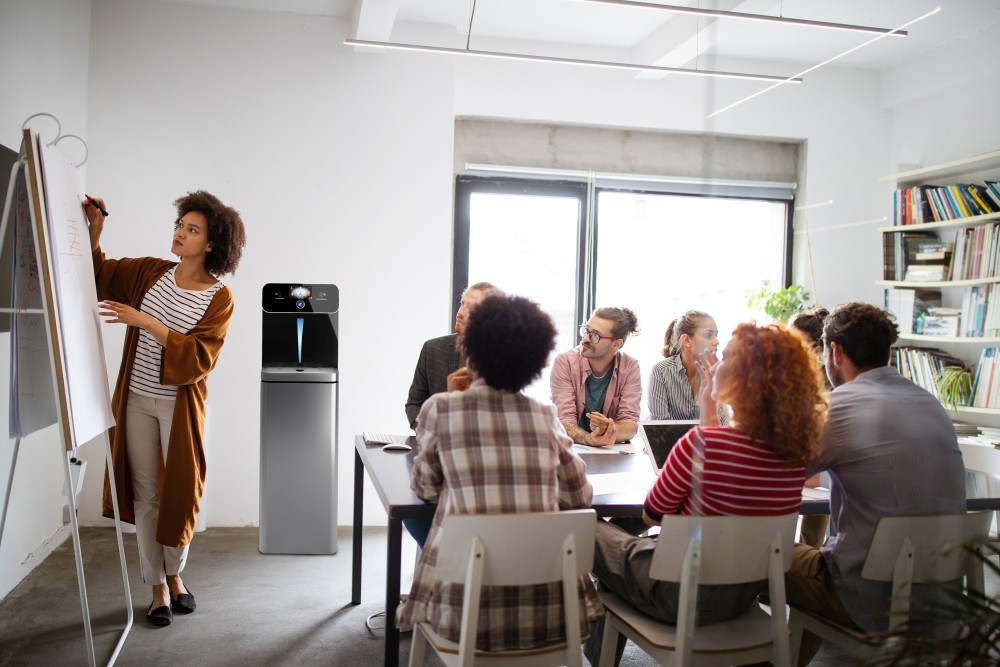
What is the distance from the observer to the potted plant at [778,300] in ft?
8.73

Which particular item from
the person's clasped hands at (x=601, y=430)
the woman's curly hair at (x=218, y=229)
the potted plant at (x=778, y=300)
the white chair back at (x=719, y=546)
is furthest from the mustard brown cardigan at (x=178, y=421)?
the potted plant at (x=778, y=300)

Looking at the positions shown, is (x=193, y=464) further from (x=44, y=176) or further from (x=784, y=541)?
(x=784, y=541)

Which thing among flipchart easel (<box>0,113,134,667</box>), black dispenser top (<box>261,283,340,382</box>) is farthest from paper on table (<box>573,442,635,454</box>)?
flipchart easel (<box>0,113,134,667</box>)

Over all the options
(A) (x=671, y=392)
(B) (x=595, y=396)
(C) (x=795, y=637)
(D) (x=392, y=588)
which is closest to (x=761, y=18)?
(A) (x=671, y=392)

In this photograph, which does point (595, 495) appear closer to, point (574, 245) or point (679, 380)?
point (679, 380)

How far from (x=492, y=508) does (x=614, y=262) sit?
3.35 metres

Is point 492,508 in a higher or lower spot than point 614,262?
lower

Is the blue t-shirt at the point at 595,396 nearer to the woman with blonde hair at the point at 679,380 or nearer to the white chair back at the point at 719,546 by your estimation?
the woman with blonde hair at the point at 679,380

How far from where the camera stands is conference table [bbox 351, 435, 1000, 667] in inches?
80.4

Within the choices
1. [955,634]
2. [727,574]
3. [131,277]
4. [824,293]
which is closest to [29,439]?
[131,277]

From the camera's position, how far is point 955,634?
4.79ft

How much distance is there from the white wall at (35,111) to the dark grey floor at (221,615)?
14cm

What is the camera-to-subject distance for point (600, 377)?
3383mm

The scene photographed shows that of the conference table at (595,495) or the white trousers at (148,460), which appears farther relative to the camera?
the white trousers at (148,460)
